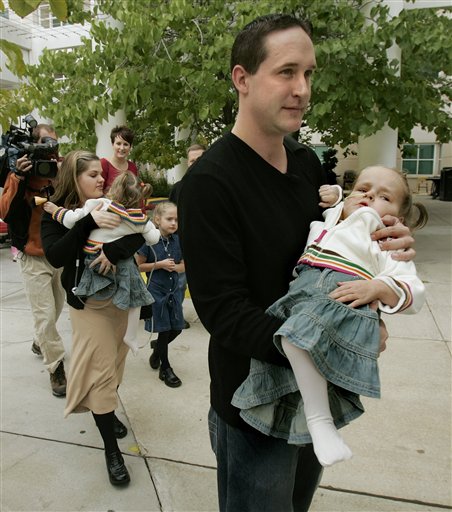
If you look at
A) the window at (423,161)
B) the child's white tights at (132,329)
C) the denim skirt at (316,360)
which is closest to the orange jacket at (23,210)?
the child's white tights at (132,329)

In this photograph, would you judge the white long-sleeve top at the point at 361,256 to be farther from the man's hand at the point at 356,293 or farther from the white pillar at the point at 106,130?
the white pillar at the point at 106,130

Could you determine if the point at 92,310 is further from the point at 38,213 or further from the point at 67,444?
the point at 38,213

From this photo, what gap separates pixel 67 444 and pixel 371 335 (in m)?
2.44

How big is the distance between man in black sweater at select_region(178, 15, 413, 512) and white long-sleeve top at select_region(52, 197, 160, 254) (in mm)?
1416

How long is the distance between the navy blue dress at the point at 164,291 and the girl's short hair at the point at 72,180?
37.0 inches

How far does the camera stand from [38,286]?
3723 millimetres

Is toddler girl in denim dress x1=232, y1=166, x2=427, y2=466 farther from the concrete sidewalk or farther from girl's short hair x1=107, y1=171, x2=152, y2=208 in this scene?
girl's short hair x1=107, y1=171, x2=152, y2=208

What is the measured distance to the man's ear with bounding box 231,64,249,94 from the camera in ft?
4.94

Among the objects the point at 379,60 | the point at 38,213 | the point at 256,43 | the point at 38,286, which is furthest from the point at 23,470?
the point at 379,60

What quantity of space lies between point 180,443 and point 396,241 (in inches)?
84.0

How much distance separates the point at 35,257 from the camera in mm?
3686

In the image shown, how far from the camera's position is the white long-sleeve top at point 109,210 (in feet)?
9.40

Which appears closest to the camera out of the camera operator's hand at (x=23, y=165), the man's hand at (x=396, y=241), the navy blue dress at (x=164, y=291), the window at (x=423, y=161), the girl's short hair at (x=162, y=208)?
the man's hand at (x=396, y=241)

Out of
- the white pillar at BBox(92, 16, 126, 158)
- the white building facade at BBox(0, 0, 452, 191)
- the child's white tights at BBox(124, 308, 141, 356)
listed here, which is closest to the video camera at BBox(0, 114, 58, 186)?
the white building facade at BBox(0, 0, 452, 191)
